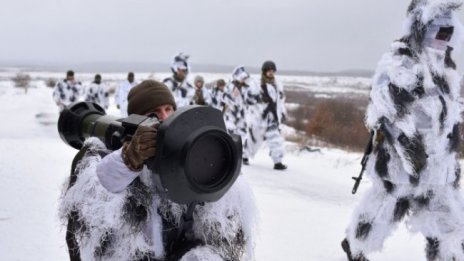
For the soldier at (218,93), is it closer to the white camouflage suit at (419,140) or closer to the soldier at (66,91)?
the soldier at (66,91)

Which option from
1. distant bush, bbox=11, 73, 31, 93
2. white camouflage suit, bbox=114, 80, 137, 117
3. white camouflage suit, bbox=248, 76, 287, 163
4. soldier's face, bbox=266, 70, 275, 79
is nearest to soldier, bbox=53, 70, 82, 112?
white camouflage suit, bbox=114, 80, 137, 117

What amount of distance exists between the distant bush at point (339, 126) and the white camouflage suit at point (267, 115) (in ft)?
31.9

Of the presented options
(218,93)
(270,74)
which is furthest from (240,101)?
(218,93)

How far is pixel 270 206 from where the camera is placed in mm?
4969

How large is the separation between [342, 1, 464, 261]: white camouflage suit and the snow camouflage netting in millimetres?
1606

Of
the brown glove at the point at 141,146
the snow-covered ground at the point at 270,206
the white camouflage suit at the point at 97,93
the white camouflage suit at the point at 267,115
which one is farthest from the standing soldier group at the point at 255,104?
the brown glove at the point at 141,146

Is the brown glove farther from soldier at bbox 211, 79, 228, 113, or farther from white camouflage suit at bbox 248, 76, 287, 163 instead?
soldier at bbox 211, 79, 228, 113

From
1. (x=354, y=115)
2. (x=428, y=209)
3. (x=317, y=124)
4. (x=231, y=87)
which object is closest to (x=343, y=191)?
(x=428, y=209)

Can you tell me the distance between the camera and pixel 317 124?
22281mm

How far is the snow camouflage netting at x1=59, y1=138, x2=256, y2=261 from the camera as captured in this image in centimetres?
164

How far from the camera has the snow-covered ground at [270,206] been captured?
361 centimetres

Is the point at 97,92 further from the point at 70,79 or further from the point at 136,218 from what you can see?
the point at 136,218

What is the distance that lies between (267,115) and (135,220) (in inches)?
240

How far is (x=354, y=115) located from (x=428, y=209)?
23014mm
